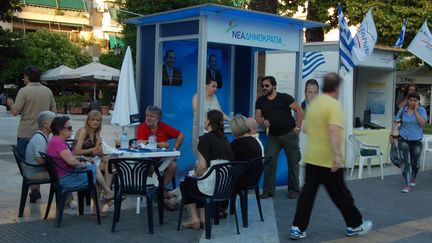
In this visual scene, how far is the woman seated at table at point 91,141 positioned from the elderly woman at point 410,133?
16.3 feet

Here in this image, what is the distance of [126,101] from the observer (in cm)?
723

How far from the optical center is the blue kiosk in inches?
272

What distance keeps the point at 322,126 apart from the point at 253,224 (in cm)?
158

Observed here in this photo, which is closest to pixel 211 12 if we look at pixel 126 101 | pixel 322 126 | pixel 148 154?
pixel 126 101

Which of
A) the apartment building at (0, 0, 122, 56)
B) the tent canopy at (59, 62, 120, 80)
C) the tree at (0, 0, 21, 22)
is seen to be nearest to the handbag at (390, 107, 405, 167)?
the tent canopy at (59, 62, 120, 80)

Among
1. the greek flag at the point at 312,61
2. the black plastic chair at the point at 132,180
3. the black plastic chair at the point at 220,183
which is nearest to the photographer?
the black plastic chair at the point at 220,183

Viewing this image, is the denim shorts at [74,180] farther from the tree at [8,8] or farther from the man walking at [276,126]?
the tree at [8,8]

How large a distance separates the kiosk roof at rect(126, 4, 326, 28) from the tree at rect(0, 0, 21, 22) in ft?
55.4

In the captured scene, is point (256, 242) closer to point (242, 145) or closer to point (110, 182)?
point (242, 145)

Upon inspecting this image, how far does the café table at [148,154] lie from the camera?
5.99m

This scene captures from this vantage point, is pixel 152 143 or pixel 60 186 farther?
pixel 152 143

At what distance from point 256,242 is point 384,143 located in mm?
6849

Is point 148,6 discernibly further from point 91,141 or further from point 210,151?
point 210,151

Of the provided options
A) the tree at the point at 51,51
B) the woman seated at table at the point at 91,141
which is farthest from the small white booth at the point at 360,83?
the tree at the point at 51,51
